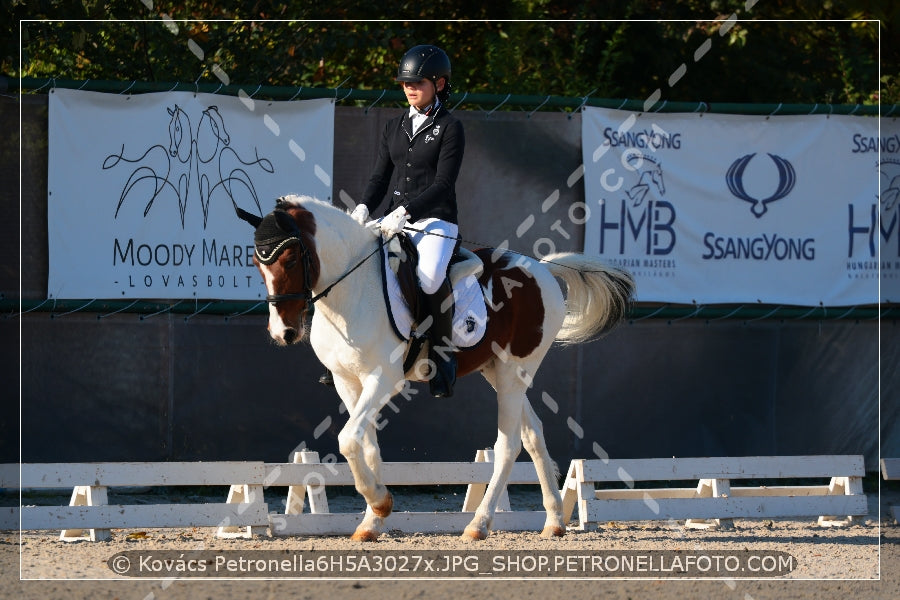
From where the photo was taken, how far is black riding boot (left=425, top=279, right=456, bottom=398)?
695 centimetres

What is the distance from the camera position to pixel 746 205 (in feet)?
32.6

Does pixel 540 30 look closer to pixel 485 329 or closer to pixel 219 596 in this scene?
pixel 485 329

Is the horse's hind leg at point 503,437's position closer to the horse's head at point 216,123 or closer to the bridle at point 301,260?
the bridle at point 301,260

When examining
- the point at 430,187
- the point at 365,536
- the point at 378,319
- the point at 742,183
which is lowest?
the point at 365,536

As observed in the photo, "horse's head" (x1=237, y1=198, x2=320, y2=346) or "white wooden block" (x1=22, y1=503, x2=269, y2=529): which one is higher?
"horse's head" (x1=237, y1=198, x2=320, y2=346)

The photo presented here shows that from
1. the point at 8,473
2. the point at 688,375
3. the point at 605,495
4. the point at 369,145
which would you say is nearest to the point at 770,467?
the point at 605,495

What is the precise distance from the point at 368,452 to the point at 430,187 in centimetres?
154

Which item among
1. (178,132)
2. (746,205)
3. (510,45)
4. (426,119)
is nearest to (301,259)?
(426,119)

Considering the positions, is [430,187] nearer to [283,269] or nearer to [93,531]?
[283,269]

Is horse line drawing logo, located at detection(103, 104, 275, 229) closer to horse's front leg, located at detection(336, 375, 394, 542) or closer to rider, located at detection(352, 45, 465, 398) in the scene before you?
rider, located at detection(352, 45, 465, 398)
